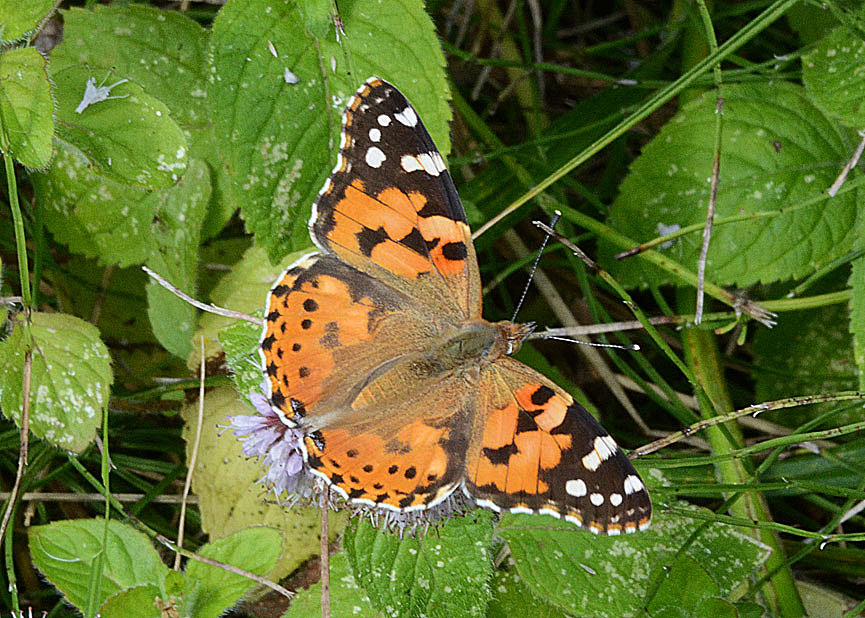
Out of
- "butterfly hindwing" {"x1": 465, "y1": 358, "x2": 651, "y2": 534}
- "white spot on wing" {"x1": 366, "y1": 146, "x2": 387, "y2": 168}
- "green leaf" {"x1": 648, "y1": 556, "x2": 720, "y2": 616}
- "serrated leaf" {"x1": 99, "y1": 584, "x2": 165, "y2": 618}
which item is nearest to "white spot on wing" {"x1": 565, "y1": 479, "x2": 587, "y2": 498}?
"butterfly hindwing" {"x1": 465, "y1": 358, "x2": 651, "y2": 534}

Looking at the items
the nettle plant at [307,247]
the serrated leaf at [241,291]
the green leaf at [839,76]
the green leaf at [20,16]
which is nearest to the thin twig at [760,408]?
the nettle plant at [307,247]

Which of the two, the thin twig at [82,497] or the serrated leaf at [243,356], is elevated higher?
the serrated leaf at [243,356]

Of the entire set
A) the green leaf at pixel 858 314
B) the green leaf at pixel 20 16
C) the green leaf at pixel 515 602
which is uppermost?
the green leaf at pixel 20 16

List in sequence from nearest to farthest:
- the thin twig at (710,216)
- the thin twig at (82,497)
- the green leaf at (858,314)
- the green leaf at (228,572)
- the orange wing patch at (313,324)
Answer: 1. the orange wing patch at (313,324)
2. the green leaf at (228,572)
3. the green leaf at (858,314)
4. the thin twig at (710,216)
5. the thin twig at (82,497)

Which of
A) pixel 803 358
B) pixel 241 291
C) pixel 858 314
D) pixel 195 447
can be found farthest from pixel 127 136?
pixel 803 358

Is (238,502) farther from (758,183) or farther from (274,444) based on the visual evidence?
(758,183)

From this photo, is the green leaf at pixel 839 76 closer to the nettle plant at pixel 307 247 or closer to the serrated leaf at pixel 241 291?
the nettle plant at pixel 307 247

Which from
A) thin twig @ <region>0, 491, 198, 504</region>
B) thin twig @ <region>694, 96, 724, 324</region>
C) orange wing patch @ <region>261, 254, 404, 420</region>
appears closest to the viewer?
orange wing patch @ <region>261, 254, 404, 420</region>

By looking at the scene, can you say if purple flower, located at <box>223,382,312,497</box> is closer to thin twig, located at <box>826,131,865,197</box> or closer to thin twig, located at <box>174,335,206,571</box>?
thin twig, located at <box>174,335,206,571</box>
